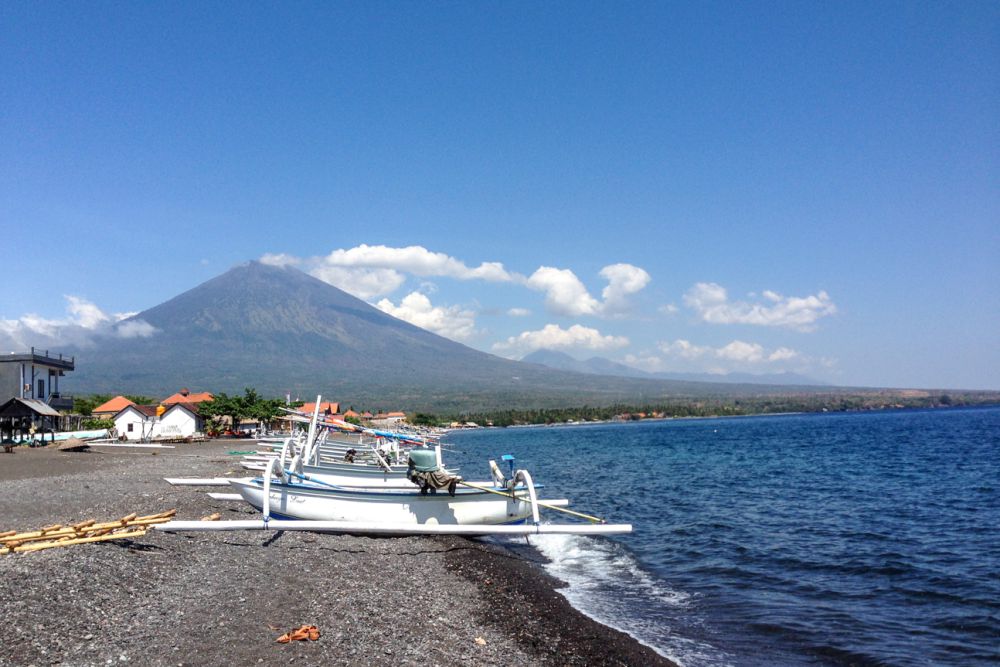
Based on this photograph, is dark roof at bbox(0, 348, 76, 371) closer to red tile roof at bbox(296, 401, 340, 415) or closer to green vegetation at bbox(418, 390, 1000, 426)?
red tile roof at bbox(296, 401, 340, 415)

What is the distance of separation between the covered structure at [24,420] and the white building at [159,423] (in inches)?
428

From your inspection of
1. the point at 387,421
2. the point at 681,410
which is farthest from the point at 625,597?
the point at 681,410

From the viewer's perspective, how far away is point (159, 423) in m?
55.8

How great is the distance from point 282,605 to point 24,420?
124 feet

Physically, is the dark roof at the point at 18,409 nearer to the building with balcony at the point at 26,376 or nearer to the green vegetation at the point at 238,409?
the building with balcony at the point at 26,376

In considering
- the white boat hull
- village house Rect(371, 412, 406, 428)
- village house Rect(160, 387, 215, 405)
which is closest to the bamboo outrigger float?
the white boat hull

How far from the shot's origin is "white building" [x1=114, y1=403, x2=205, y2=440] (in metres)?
53.1

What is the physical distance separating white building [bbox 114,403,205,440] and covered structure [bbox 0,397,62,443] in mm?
10867

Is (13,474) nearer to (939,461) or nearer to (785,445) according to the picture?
(939,461)

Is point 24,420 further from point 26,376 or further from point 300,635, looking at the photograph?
point 300,635

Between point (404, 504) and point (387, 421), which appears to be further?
point (387, 421)

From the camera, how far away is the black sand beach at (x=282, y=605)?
6.94 m

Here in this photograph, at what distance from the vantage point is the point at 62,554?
29.9 ft

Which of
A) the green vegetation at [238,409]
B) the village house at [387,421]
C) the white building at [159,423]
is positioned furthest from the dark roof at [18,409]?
the village house at [387,421]
